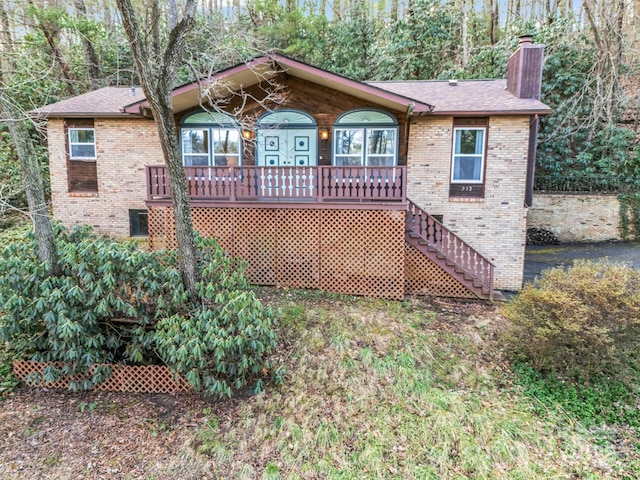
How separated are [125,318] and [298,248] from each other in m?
4.05

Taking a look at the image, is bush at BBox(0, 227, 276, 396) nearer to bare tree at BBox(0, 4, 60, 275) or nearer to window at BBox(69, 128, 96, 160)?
bare tree at BBox(0, 4, 60, 275)

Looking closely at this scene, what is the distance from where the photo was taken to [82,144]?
36.8 ft

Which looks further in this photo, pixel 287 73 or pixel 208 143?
pixel 208 143

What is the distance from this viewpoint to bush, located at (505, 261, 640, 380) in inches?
224

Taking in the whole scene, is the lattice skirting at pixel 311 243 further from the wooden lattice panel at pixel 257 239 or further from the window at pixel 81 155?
the window at pixel 81 155

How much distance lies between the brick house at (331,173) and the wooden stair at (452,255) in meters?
0.03

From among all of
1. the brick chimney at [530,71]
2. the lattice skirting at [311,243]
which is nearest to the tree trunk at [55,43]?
the lattice skirting at [311,243]

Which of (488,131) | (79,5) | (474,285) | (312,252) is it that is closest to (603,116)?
(488,131)

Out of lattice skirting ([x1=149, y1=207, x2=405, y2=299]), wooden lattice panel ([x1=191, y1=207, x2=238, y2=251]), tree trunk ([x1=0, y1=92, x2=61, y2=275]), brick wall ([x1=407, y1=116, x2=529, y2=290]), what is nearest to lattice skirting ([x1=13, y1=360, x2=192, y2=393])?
tree trunk ([x1=0, y1=92, x2=61, y2=275])

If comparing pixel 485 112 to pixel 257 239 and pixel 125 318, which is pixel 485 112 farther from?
pixel 125 318

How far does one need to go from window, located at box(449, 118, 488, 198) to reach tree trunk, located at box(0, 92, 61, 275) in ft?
30.1

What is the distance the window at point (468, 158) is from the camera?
10.2 m

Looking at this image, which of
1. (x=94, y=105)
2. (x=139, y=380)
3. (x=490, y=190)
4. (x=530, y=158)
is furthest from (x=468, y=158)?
(x=94, y=105)

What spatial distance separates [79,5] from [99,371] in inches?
621
